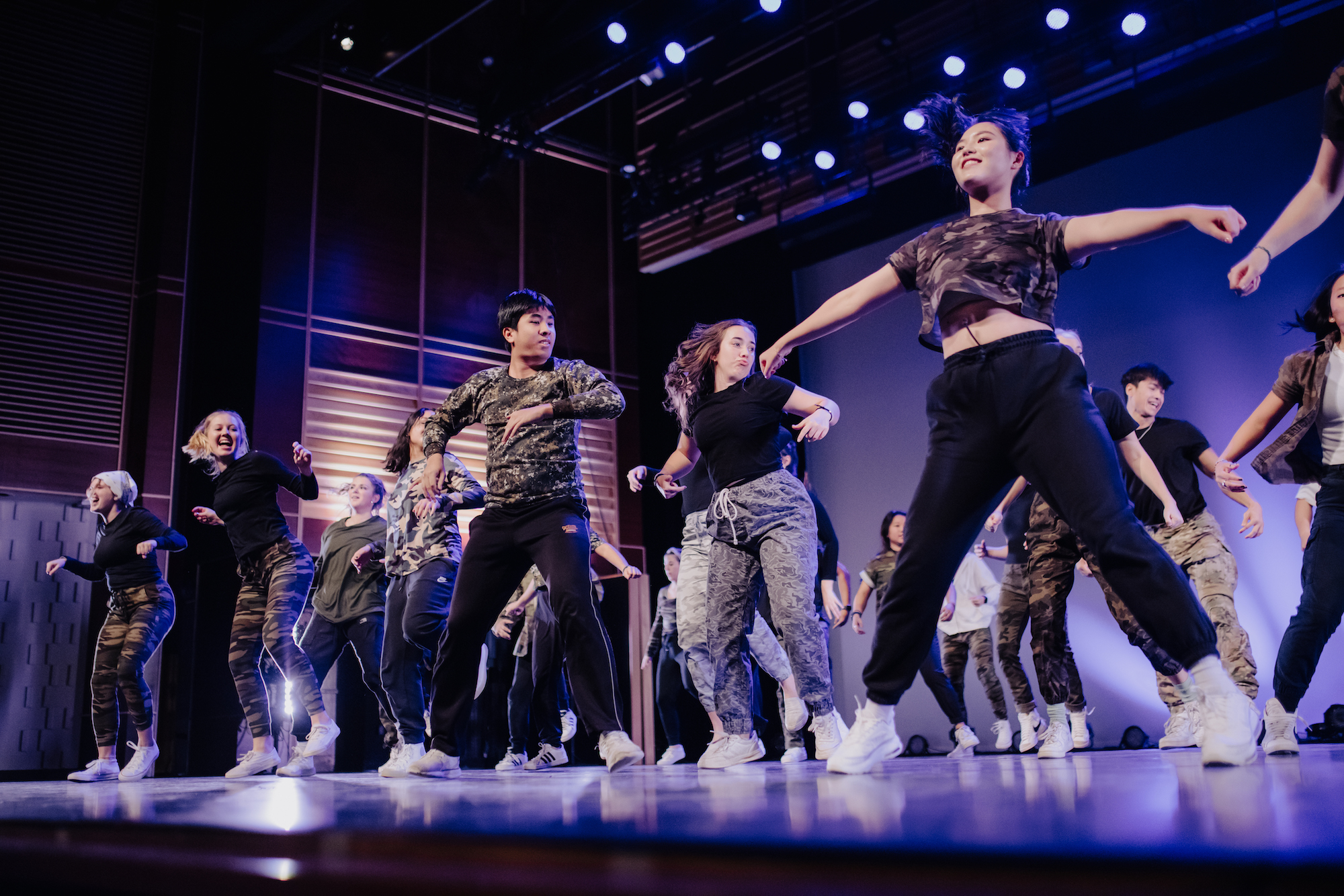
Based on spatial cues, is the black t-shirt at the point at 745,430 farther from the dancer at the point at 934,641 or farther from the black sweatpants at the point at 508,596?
the dancer at the point at 934,641

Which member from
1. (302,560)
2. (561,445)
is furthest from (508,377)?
(302,560)

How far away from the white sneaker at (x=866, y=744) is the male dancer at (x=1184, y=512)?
2785mm

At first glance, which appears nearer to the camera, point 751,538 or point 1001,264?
point 1001,264

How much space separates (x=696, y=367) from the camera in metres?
4.43

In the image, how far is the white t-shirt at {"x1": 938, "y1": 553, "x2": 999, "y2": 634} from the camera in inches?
309

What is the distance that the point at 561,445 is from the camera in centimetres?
385

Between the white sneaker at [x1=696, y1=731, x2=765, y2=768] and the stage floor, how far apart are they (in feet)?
4.26

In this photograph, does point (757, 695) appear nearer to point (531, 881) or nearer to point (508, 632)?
point (508, 632)

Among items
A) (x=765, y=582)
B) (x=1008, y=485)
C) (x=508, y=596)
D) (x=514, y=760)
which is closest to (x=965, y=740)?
(x=514, y=760)

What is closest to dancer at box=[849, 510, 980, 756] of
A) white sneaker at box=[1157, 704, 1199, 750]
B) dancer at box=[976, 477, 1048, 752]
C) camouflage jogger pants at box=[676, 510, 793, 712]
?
dancer at box=[976, 477, 1048, 752]

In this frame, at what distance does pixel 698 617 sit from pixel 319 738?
1.94 meters

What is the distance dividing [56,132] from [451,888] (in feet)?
31.9

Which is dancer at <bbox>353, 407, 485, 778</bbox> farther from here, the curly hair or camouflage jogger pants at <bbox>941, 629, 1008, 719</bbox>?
camouflage jogger pants at <bbox>941, 629, 1008, 719</bbox>

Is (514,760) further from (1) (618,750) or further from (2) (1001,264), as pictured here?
(2) (1001,264)
